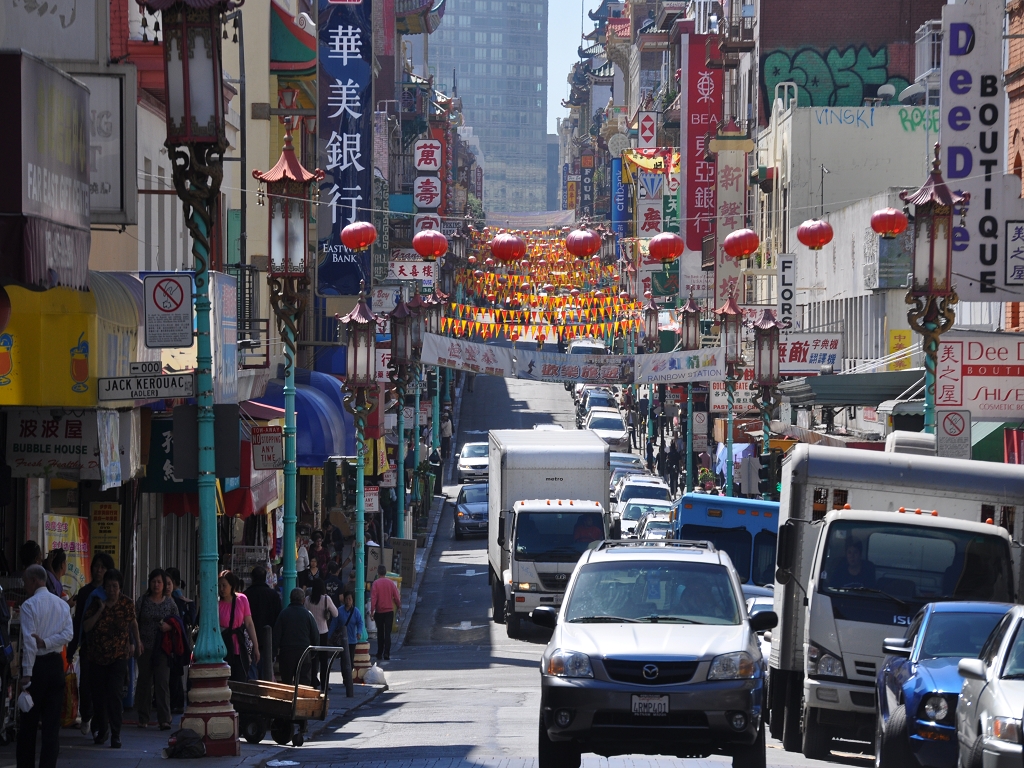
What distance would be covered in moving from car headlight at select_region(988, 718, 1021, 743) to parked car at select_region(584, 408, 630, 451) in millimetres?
58378

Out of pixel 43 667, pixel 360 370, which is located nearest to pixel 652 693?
pixel 43 667

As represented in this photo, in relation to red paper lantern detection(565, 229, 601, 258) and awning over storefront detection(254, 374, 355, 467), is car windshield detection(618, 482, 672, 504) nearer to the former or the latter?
red paper lantern detection(565, 229, 601, 258)

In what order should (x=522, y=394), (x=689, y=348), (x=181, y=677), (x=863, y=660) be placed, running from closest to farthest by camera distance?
(x=863, y=660), (x=181, y=677), (x=689, y=348), (x=522, y=394)

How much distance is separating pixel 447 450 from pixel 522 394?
26404 millimetres

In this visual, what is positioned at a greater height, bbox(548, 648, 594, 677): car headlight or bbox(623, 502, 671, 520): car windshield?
bbox(548, 648, 594, 677): car headlight

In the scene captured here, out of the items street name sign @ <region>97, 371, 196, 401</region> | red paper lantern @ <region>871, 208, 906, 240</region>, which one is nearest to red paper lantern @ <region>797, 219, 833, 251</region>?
red paper lantern @ <region>871, 208, 906, 240</region>

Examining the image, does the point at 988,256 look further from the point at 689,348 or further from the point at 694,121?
the point at 694,121

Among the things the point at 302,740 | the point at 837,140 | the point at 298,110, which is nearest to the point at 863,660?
the point at 302,740

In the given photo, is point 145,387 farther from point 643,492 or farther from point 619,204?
point 619,204

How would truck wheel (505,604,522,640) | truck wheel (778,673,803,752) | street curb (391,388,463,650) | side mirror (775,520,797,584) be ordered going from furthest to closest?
street curb (391,388,463,650), truck wheel (505,604,522,640), truck wheel (778,673,803,752), side mirror (775,520,797,584)

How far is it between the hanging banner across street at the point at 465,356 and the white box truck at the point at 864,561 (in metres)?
25.4

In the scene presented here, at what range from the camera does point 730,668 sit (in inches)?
480

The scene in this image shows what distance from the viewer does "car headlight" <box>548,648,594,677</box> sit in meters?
12.2

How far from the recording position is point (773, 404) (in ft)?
124
